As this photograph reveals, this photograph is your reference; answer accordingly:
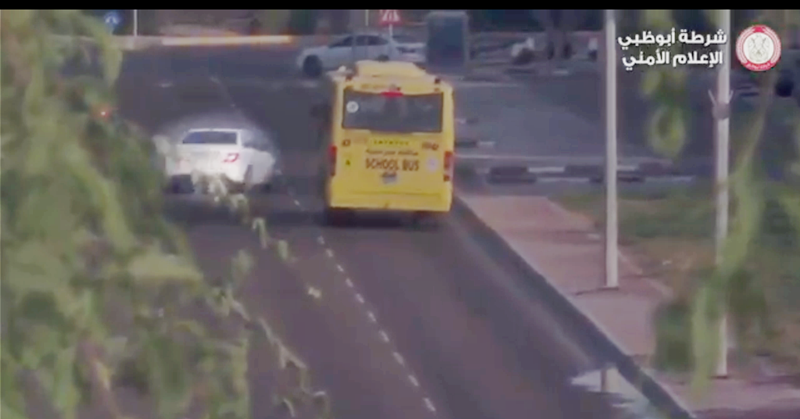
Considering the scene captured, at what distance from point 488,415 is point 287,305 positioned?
1355 mm

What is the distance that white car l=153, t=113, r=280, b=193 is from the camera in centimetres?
304

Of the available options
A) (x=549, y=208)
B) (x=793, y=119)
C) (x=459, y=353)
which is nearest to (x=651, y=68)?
(x=793, y=119)

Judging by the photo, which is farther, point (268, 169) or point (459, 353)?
point (459, 353)

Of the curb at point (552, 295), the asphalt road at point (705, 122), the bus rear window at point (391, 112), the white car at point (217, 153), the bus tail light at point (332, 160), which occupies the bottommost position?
the curb at point (552, 295)

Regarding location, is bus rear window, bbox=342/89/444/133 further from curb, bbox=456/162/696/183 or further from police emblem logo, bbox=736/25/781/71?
police emblem logo, bbox=736/25/781/71

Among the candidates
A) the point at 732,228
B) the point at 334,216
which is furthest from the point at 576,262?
the point at 732,228

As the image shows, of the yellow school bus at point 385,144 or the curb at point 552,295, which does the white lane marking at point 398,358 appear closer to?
the curb at point 552,295

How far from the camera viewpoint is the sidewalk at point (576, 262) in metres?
8.91

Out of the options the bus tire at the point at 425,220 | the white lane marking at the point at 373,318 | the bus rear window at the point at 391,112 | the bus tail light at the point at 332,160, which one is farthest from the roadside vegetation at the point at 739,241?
the bus tire at the point at 425,220

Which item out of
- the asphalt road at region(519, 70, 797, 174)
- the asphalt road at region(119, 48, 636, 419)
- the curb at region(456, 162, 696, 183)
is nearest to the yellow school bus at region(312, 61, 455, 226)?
the asphalt road at region(119, 48, 636, 419)

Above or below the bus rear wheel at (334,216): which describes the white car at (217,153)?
above

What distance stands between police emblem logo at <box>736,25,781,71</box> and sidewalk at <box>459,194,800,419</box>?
4832mm

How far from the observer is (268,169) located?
9.60 meters

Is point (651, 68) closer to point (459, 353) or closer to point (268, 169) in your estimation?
point (268, 169)
